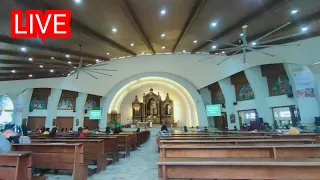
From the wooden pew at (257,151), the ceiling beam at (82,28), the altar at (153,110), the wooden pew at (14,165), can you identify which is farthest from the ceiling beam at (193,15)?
the altar at (153,110)

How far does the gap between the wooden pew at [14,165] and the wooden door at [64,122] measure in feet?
50.9

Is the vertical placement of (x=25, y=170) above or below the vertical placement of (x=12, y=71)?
below

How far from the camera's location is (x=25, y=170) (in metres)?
2.41

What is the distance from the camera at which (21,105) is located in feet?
47.6

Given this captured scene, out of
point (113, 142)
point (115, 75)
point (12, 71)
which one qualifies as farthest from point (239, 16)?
point (12, 71)

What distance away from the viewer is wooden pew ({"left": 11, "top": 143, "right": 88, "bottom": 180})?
3203 mm

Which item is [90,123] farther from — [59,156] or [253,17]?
[253,17]

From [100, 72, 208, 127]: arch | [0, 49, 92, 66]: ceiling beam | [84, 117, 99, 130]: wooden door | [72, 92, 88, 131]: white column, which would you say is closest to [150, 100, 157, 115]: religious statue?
[100, 72, 208, 127]: arch

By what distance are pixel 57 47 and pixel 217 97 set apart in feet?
40.5

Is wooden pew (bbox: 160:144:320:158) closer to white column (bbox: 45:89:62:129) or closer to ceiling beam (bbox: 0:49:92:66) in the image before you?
Answer: ceiling beam (bbox: 0:49:92:66)

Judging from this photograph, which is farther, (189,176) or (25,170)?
(25,170)

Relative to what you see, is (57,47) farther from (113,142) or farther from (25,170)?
(25,170)

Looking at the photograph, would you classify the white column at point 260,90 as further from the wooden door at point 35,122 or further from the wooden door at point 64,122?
the wooden door at point 35,122

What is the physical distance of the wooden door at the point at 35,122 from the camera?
621 inches
